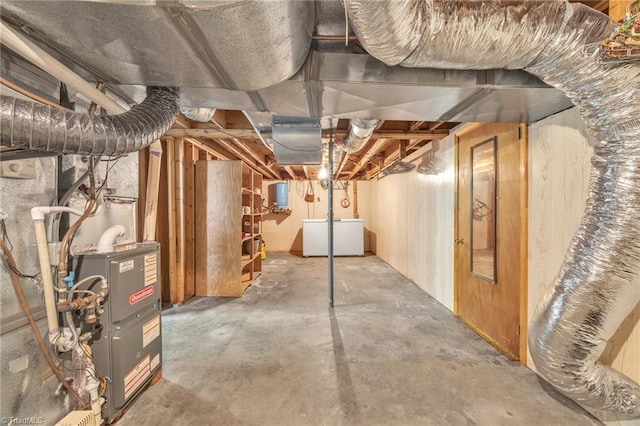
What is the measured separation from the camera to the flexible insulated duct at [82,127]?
0.93 meters

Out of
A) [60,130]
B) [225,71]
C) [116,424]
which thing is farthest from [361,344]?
[60,130]

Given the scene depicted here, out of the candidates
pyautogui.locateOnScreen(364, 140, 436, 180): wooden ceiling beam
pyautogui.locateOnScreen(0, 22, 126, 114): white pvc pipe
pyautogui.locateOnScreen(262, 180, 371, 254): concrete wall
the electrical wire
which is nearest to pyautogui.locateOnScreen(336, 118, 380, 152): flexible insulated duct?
pyautogui.locateOnScreen(364, 140, 436, 180): wooden ceiling beam

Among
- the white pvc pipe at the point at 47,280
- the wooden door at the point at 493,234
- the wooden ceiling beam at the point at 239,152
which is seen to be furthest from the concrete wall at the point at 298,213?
the white pvc pipe at the point at 47,280

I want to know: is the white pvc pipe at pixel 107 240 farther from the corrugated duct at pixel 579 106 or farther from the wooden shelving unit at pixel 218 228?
the wooden shelving unit at pixel 218 228

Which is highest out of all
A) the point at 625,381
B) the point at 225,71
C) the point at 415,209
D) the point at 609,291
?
the point at 225,71

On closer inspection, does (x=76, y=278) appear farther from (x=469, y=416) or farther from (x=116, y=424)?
(x=469, y=416)

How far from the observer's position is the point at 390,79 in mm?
1285

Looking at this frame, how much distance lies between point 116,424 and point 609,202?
2.77 m

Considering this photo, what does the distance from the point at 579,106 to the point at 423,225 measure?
2629mm

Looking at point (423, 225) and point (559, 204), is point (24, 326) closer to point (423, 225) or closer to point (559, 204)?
point (559, 204)

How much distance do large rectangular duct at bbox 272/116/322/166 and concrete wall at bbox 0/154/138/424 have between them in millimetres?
1441

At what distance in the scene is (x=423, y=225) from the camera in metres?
3.72

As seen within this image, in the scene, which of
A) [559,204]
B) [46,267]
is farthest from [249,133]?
[559,204]

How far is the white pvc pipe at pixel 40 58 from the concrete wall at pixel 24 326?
1.51 feet
